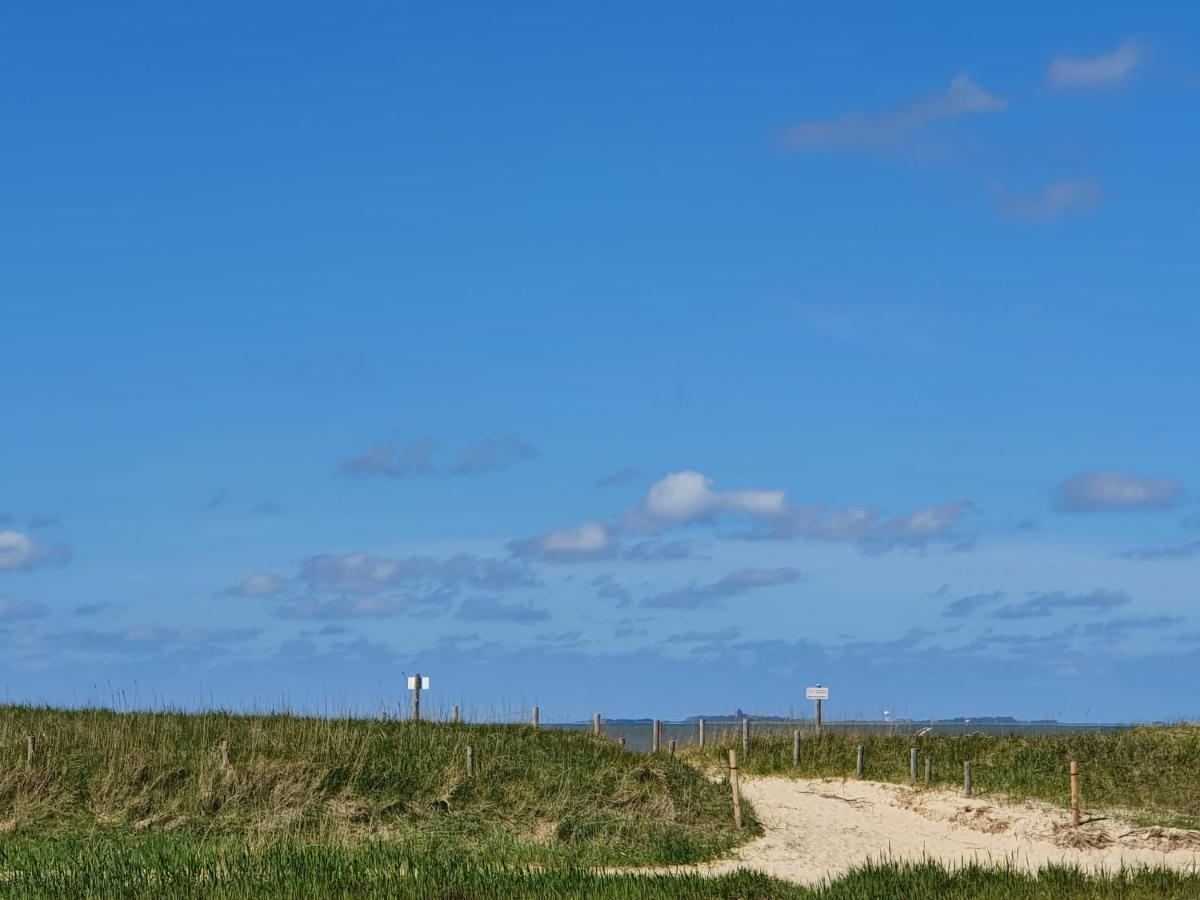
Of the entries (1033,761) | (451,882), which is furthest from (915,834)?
(451,882)

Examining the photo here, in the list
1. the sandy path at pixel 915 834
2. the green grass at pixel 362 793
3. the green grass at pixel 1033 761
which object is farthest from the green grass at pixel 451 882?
the green grass at pixel 1033 761

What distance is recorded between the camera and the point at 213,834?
3127cm

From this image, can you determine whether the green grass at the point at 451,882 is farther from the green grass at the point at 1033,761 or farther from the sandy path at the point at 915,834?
the green grass at the point at 1033,761

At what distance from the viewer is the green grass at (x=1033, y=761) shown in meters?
42.3

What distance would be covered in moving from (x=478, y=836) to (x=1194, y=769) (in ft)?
82.1

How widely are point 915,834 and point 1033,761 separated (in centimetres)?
1114

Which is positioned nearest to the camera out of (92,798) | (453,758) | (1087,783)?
(92,798)

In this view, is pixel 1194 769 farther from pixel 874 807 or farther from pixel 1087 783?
pixel 874 807

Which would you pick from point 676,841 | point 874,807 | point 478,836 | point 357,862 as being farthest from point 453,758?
point 357,862

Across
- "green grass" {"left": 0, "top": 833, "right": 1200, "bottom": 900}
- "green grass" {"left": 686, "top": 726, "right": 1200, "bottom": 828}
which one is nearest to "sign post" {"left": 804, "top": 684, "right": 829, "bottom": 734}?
"green grass" {"left": 686, "top": 726, "right": 1200, "bottom": 828}

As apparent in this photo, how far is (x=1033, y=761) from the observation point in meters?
46.2

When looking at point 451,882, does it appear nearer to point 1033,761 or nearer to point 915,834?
point 915,834

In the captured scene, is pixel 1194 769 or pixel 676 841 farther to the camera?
pixel 1194 769

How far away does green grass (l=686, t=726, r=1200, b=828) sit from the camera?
1666 inches
